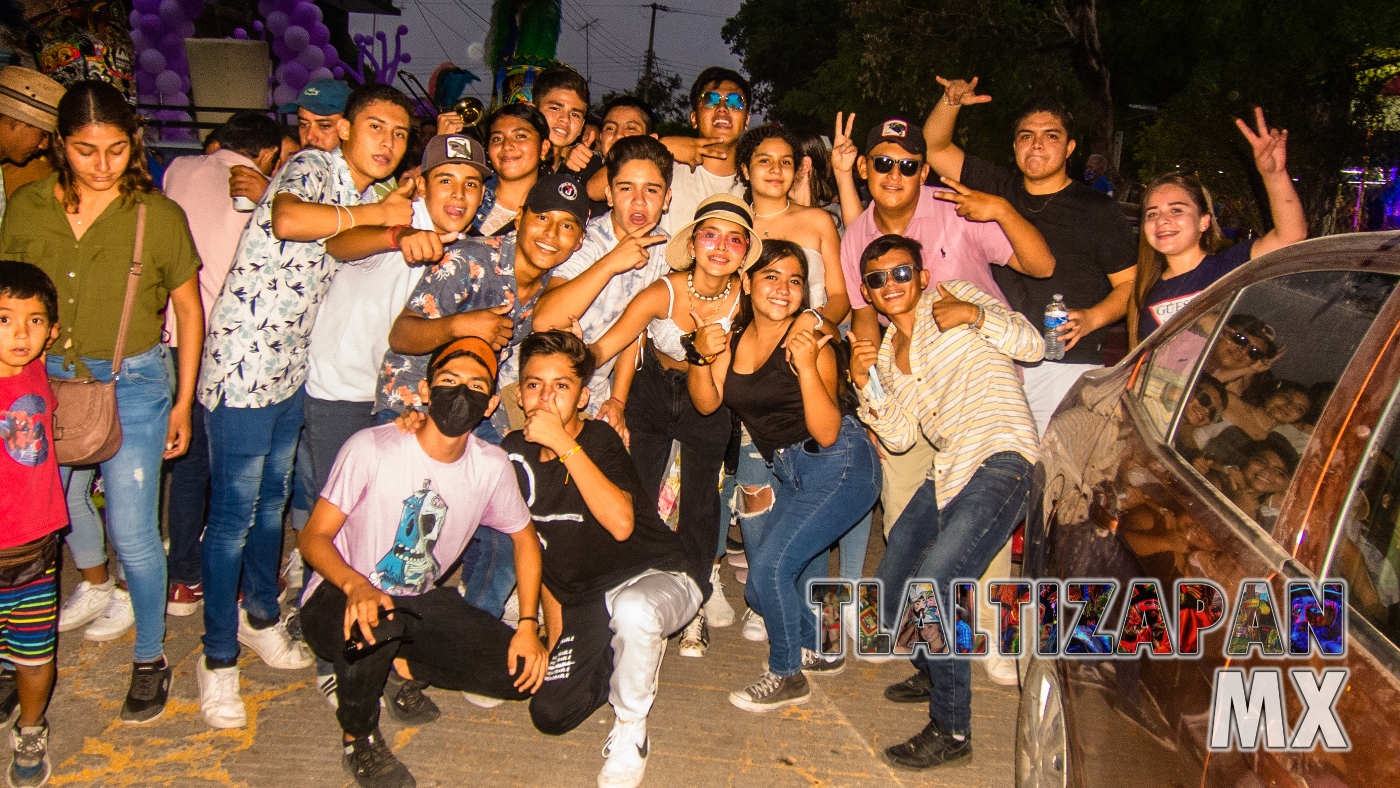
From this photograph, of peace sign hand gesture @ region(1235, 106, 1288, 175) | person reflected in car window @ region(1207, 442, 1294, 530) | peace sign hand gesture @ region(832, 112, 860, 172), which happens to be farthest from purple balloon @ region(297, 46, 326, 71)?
person reflected in car window @ region(1207, 442, 1294, 530)

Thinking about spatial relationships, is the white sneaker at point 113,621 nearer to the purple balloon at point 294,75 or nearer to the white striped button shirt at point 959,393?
the white striped button shirt at point 959,393

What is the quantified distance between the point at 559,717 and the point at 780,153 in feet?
9.22

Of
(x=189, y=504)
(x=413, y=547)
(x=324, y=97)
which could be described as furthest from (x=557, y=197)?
(x=189, y=504)

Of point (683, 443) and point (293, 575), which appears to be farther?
point (293, 575)

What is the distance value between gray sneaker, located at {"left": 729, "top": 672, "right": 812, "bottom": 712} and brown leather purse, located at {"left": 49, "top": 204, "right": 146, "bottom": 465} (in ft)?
8.17

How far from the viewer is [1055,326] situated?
4348 millimetres

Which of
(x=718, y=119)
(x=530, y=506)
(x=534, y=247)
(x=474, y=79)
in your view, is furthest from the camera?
(x=474, y=79)

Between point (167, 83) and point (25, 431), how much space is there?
49.9ft

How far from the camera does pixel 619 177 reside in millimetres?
4371

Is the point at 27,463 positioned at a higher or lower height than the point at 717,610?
higher

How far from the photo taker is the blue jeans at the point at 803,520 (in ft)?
12.7

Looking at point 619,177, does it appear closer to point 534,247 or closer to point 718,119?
point 534,247

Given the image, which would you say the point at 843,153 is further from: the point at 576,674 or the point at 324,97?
the point at 576,674

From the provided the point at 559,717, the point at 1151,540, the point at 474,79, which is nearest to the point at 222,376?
the point at 559,717
